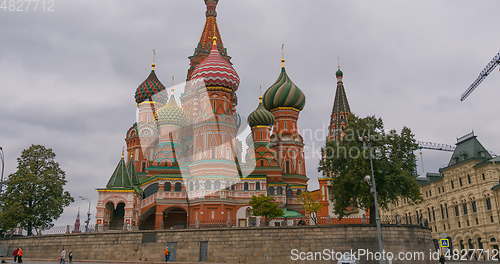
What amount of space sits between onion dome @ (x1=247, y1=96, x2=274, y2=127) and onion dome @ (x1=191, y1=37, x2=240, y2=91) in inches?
196

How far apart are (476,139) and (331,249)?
36862mm

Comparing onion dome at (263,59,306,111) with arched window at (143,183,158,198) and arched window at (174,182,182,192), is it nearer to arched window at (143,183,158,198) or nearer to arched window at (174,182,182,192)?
arched window at (174,182,182,192)

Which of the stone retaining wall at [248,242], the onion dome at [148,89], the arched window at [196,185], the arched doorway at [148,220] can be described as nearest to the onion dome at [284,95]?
the onion dome at [148,89]

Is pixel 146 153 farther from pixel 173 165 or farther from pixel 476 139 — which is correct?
pixel 476 139

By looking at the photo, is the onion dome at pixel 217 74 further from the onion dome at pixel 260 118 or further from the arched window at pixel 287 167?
the arched window at pixel 287 167

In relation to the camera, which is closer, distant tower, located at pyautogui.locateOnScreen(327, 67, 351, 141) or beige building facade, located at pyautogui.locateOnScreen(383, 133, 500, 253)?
beige building facade, located at pyautogui.locateOnScreen(383, 133, 500, 253)

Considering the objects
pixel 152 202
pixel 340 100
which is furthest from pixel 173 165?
pixel 340 100

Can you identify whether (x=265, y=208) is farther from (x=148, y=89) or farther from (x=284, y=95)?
(x=148, y=89)

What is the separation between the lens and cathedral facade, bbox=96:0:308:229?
43.1 metres

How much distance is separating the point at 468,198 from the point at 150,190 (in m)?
39.3

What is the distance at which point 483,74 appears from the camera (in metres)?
63.9

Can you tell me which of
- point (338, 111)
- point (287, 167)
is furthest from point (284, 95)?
point (338, 111)

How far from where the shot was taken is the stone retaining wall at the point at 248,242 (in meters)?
27.9

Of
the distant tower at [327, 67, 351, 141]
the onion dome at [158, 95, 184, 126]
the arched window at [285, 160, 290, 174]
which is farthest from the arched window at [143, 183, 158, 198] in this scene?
the distant tower at [327, 67, 351, 141]
